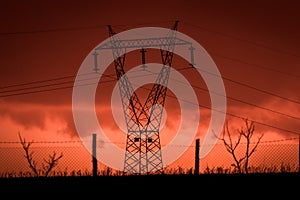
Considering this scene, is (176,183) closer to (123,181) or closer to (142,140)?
(123,181)

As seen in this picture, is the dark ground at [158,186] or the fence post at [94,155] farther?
the fence post at [94,155]

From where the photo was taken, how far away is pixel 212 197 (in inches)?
716

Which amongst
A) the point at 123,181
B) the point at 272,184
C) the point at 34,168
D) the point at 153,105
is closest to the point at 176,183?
the point at 123,181

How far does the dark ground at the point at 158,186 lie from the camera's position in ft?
61.6

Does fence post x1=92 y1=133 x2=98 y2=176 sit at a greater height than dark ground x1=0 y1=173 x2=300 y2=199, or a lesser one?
greater

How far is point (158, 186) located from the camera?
20.2 m

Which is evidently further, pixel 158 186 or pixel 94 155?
pixel 94 155

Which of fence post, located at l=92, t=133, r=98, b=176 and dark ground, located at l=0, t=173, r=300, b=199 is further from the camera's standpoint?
fence post, located at l=92, t=133, r=98, b=176

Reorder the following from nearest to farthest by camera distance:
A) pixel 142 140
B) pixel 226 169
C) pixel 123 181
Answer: pixel 123 181 → pixel 226 169 → pixel 142 140

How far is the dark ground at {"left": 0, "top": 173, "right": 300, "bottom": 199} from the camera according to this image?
18.8m

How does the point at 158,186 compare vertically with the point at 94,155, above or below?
below

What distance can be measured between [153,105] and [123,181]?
2519 centimetres

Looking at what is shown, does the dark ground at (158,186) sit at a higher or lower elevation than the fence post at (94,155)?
lower

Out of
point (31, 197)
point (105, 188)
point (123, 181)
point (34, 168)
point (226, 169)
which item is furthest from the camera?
point (34, 168)
